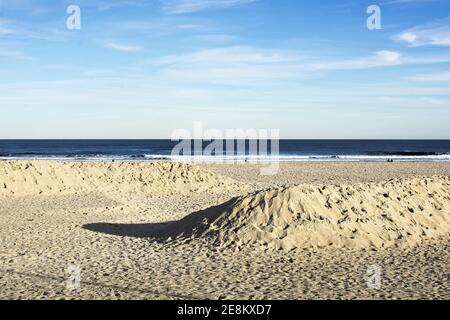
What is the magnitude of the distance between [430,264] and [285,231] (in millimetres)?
3711

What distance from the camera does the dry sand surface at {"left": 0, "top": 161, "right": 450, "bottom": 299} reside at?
9.44 meters

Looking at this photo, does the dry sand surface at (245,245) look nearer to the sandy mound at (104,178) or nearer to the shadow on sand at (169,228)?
the shadow on sand at (169,228)

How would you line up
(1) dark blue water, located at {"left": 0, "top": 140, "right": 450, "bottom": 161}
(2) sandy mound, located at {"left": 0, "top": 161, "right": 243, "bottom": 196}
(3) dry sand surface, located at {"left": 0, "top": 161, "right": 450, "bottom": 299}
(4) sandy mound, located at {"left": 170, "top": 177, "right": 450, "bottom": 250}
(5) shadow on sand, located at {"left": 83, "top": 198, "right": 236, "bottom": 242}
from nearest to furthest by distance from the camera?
1. (3) dry sand surface, located at {"left": 0, "top": 161, "right": 450, "bottom": 299}
2. (4) sandy mound, located at {"left": 170, "top": 177, "right": 450, "bottom": 250}
3. (5) shadow on sand, located at {"left": 83, "top": 198, "right": 236, "bottom": 242}
4. (2) sandy mound, located at {"left": 0, "top": 161, "right": 243, "bottom": 196}
5. (1) dark blue water, located at {"left": 0, "top": 140, "right": 450, "bottom": 161}

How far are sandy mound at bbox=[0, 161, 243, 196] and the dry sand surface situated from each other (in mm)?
3583

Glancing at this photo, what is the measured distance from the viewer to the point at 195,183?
27516 millimetres

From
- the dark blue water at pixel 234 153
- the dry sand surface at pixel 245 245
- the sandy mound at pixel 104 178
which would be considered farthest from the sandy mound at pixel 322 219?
the dark blue water at pixel 234 153

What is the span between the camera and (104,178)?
1084 inches

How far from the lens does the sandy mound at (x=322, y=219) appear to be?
42.5 ft

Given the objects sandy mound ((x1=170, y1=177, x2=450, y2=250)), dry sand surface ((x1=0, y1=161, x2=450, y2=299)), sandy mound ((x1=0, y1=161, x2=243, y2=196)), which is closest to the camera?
dry sand surface ((x1=0, y1=161, x2=450, y2=299))

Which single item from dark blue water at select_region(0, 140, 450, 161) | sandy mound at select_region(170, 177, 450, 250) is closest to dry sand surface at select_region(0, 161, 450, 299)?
sandy mound at select_region(170, 177, 450, 250)

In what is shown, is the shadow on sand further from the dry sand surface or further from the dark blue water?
the dark blue water

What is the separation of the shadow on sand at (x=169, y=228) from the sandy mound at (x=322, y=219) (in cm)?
4

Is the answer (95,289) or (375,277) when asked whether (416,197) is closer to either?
(375,277)
